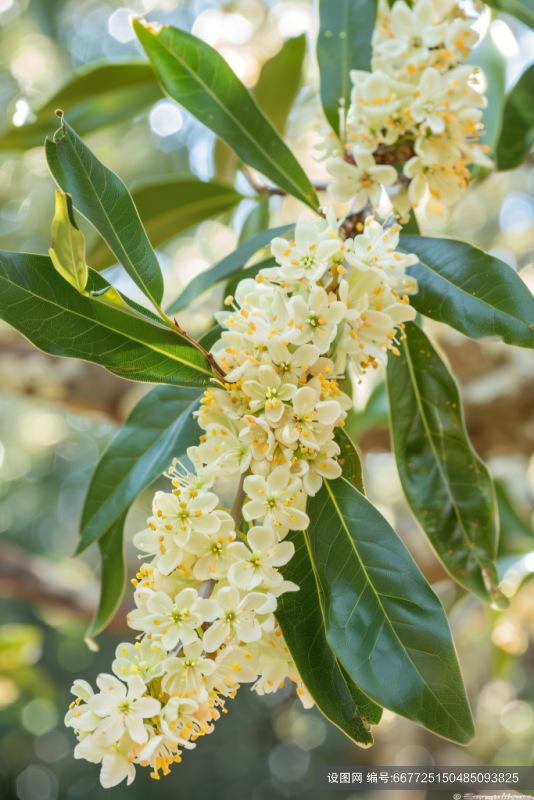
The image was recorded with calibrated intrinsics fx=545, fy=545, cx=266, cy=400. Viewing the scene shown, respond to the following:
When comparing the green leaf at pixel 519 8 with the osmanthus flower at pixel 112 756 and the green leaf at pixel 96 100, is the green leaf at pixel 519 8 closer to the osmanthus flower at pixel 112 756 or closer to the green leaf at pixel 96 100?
the green leaf at pixel 96 100

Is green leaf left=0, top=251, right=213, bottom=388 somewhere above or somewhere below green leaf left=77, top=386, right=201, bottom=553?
above

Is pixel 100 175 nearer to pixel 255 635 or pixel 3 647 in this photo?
pixel 255 635

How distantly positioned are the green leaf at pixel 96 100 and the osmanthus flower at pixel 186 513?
1.05 meters

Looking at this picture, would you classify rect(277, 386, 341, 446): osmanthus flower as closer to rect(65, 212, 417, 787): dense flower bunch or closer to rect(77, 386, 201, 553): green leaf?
rect(65, 212, 417, 787): dense flower bunch

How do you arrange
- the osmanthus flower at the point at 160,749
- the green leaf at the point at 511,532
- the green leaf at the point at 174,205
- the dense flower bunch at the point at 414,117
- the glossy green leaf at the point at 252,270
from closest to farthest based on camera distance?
the osmanthus flower at the point at 160,749
the dense flower bunch at the point at 414,117
the glossy green leaf at the point at 252,270
the green leaf at the point at 174,205
the green leaf at the point at 511,532

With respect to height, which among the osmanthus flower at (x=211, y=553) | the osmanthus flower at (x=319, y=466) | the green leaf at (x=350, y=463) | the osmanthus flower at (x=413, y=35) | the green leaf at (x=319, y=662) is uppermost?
the osmanthus flower at (x=413, y=35)

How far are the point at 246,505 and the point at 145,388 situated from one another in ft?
4.81

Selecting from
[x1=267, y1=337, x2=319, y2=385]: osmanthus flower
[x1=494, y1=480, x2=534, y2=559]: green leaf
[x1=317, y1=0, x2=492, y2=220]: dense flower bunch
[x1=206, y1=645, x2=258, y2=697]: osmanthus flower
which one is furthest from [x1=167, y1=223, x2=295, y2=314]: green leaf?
[x1=494, y1=480, x2=534, y2=559]: green leaf

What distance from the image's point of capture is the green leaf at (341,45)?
35.4 inches

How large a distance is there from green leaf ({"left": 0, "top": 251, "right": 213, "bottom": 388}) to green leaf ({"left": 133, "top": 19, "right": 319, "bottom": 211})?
40 centimetres

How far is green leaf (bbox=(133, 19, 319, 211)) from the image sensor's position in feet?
2.59

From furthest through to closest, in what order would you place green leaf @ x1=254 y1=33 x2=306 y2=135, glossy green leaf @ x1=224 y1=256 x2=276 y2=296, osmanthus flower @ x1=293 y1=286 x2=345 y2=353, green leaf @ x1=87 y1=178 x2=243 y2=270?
green leaf @ x1=254 y1=33 x2=306 y2=135 → green leaf @ x1=87 y1=178 x2=243 y2=270 → glossy green leaf @ x1=224 y1=256 x2=276 y2=296 → osmanthus flower @ x1=293 y1=286 x2=345 y2=353

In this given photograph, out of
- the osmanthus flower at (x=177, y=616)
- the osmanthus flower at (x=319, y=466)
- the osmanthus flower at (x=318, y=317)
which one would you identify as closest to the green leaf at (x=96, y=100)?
the osmanthus flower at (x=318, y=317)

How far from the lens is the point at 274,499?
54 cm
